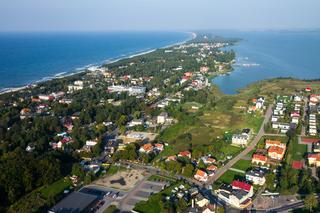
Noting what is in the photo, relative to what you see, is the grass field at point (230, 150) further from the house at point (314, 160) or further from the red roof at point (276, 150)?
the house at point (314, 160)

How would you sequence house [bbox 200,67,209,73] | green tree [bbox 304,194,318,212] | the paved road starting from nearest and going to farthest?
green tree [bbox 304,194,318,212]
the paved road
house [bbox 200,67,209,73]

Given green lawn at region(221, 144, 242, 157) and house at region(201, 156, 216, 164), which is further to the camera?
green lawn at region(221, 144, 242, 157)

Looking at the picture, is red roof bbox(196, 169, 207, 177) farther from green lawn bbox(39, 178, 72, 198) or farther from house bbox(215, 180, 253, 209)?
green lawn bbox(39, 178, 72, 198)

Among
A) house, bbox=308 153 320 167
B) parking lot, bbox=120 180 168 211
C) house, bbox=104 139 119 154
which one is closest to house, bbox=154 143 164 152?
house, bbox=104 139 119 154

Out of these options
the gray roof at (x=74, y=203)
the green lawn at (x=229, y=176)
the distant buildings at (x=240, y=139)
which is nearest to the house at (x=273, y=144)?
the distant buildings at (x=240, y=139)

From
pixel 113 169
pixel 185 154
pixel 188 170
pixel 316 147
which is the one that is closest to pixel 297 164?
pixel 316 147

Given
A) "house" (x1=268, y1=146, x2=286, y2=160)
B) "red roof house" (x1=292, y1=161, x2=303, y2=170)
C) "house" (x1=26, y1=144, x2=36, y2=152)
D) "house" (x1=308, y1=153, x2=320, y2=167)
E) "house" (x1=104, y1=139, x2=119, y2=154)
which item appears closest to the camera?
"red roof house" (x1=292, y1=161, x2=303, y2=170)
